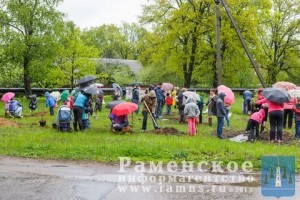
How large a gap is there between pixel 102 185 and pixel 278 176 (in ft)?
14.3

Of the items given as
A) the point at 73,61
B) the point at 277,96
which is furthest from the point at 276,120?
the point at 73,61

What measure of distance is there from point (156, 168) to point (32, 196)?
147 inches

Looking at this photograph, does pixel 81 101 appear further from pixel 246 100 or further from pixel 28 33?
pixel 28 33

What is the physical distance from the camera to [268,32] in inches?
2069

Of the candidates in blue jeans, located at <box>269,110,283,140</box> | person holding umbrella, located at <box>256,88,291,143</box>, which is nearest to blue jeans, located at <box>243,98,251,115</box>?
blue jeans, located at <box>269,110,283,140</box>

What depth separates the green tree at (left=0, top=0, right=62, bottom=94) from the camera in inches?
1586

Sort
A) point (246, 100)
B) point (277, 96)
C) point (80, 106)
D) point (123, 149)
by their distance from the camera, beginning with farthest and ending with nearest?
point (246, 100)
point (80, 106)
point (277, 96)
point (123, 149)

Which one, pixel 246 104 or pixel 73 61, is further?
pixel 73 61

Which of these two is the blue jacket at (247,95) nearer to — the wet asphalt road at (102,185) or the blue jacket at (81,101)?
the blue jacket at (81,101)

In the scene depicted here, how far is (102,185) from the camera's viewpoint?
29.9ft

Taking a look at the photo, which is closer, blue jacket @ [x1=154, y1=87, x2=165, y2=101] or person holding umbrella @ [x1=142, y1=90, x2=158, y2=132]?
person holding umbrella @ [x1=142, y1=90, x2=158, y2=132]

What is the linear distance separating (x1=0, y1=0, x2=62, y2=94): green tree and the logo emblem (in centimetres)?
3228

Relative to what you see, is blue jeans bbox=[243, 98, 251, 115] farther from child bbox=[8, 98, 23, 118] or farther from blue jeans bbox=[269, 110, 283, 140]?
child bbox=[8, 98, 23, 118]

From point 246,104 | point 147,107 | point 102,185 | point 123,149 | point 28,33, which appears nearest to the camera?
point 102,185
